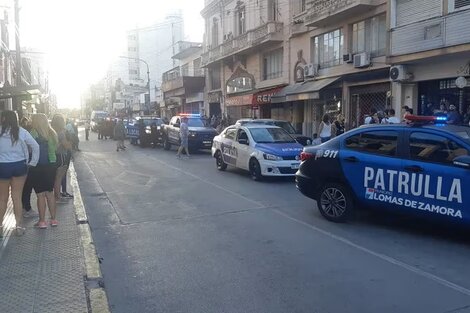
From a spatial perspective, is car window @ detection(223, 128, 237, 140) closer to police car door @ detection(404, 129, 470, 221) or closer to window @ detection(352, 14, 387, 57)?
police car door @ detection(404, 129, 470, 221)

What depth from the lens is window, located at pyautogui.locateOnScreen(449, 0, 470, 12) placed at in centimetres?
1385

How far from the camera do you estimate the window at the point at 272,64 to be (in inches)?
1088

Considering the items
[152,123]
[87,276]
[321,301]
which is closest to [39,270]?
[87,276]

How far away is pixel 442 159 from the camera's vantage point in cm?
617

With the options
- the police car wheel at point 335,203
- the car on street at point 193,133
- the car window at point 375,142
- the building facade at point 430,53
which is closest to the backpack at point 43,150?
the police car wheel at point 335,203

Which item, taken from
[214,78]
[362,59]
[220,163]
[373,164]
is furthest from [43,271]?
[214,78]

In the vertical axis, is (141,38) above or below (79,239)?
above

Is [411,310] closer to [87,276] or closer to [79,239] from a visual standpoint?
[87,276]

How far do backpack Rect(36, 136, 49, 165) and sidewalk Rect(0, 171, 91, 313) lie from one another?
102 centimetres

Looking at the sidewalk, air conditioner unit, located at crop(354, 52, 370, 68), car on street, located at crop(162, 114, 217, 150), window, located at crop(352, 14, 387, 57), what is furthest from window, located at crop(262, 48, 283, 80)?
the sidewalk

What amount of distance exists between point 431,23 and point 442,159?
10.3m

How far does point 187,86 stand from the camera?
136ft

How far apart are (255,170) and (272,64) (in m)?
17.4

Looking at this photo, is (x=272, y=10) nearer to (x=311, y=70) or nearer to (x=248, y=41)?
(x=248, y=41)
